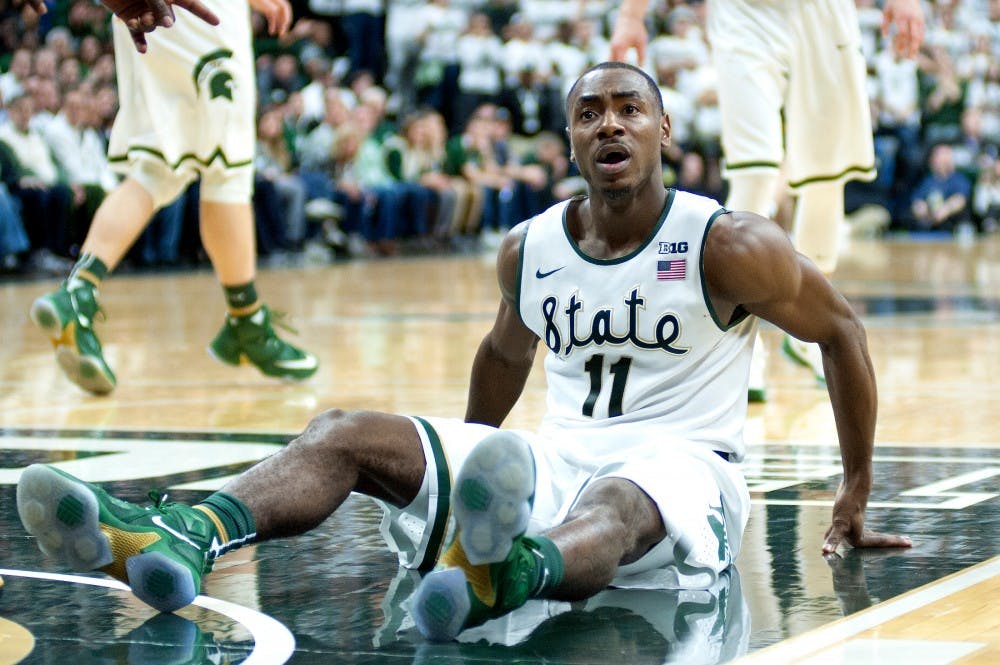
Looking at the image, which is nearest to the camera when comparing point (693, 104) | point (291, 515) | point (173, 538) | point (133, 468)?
point (173, 538)

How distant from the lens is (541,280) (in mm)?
3465

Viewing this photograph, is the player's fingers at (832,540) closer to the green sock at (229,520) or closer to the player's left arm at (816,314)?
the player's left arm at (816,314)

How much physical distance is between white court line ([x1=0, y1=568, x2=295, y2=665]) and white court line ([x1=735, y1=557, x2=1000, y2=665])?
686 millimetres

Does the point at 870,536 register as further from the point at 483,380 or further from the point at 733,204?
the point at 733,204

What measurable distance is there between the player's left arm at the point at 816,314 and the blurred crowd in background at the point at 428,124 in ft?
33.5

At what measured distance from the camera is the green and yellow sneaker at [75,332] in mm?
6195

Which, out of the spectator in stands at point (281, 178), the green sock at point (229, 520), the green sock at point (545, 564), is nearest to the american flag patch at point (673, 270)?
the green sock at point (545, 564)

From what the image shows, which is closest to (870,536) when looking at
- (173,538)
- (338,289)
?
(173,538)

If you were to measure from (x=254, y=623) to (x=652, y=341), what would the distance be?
95cm

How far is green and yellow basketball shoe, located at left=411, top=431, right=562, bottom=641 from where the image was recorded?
2539mm

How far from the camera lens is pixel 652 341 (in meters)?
3.37

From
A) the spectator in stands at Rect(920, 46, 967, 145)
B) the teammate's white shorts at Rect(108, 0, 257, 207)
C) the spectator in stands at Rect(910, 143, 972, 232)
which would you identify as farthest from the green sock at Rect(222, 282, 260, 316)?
the spectator in stands at Rect(920, 46, 967, 145)

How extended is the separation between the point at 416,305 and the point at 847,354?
281 inches

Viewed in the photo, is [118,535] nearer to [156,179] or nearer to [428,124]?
[156,179]
